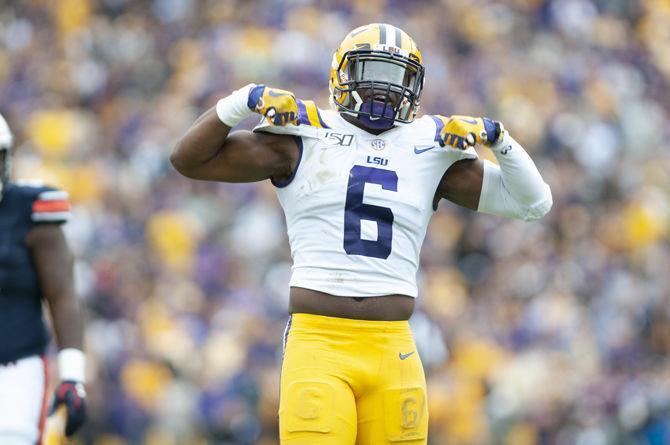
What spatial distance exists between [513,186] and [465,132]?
32 cm

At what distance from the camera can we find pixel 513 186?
429 cm

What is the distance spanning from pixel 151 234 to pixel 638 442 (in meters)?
4.19

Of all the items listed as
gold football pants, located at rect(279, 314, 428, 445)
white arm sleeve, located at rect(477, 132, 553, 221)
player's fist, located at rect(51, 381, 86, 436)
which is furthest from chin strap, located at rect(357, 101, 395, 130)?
player's fist, located at rect(51, 381, 86, 436)

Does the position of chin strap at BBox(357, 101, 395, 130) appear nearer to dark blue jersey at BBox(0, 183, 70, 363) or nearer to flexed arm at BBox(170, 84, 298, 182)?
flexed arm at BBox(170, 84, 298, 182)

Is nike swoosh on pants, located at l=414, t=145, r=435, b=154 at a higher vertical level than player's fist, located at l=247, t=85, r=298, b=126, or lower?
lower

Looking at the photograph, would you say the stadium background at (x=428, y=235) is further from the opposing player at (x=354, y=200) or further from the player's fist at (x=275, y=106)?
the player's fist at (x=275, y=106)

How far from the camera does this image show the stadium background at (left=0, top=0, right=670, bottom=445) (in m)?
8.18

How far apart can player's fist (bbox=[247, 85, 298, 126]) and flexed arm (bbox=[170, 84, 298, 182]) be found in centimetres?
1

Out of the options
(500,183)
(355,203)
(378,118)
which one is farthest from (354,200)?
(500,183)

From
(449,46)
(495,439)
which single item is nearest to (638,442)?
(495,439)

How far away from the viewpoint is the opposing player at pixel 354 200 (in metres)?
3.98

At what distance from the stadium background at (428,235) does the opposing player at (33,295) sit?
10.9ft

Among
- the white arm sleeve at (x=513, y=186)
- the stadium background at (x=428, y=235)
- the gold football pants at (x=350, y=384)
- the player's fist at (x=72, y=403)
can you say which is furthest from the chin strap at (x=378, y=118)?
the stadium background at (x=428, y=235)

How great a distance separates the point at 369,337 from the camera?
403 cm
